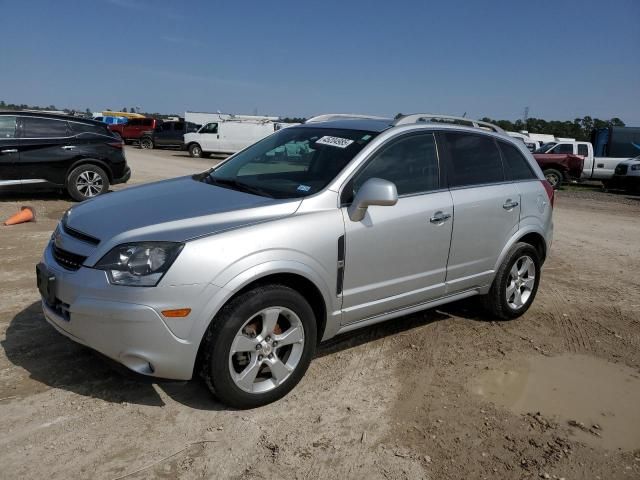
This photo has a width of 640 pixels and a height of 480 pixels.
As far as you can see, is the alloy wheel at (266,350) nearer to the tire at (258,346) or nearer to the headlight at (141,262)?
the tire at (258,346)

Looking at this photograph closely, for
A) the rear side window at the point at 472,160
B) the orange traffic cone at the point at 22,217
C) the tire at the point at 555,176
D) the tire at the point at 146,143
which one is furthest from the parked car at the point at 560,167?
the tire at the point at 146,143

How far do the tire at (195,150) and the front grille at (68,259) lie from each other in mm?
25571

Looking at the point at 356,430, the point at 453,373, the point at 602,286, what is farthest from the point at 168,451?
the point at 602,286

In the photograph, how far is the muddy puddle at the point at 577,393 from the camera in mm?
3414

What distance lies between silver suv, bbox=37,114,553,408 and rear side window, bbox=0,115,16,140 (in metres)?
6.63

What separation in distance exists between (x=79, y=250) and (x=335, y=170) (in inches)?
67.7

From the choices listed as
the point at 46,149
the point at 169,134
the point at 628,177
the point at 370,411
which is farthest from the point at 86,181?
the point at 169,134

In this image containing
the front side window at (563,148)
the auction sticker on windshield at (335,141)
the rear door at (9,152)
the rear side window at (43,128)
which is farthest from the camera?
the front side window at (563,148)

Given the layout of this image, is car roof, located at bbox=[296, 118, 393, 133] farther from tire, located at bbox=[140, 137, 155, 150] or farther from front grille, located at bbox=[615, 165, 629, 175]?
tire, located at bbox=[140, 137, 155, 150]

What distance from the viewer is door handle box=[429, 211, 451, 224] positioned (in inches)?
163

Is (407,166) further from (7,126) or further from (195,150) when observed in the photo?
(195,150)

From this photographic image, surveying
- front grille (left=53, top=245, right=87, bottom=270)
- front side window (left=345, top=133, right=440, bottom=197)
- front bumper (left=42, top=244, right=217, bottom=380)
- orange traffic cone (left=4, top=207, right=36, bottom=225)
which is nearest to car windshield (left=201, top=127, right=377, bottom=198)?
front side window (left=345, top=133, right=440, bottom=197)

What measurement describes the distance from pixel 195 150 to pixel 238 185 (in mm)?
25305

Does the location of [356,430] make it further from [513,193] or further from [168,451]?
[513,193]
